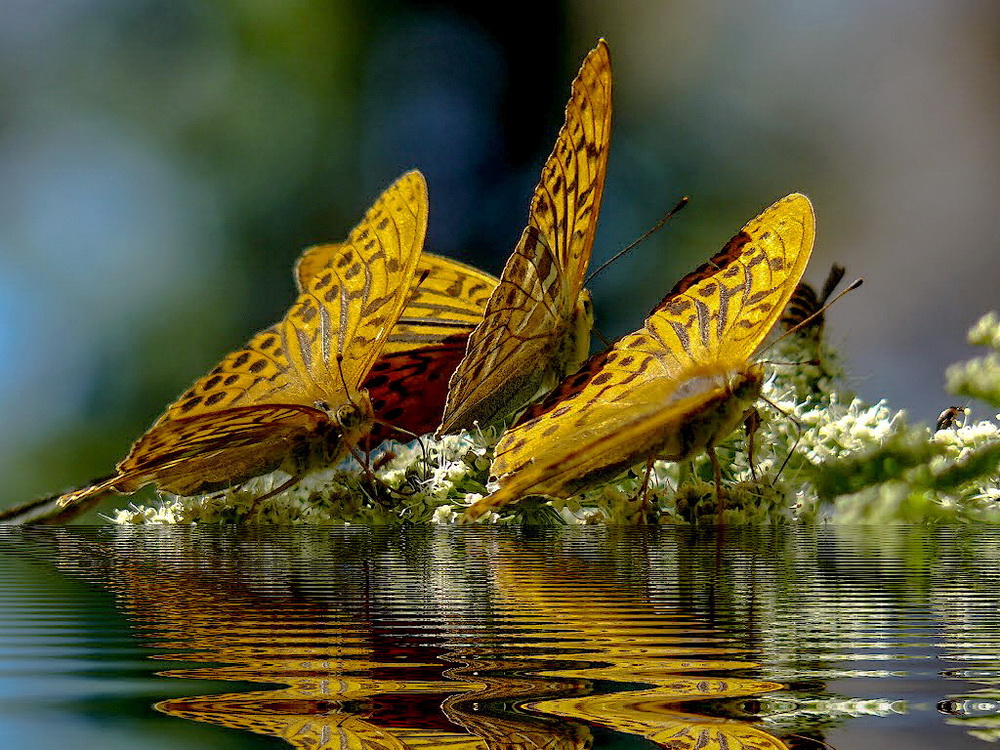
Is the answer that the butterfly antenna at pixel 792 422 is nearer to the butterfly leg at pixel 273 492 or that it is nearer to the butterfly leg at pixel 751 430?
the butterfly leg at pixel 751 430

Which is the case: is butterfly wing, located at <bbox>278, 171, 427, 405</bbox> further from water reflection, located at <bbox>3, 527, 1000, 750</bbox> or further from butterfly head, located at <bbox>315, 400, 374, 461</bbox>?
water reflection, located at <bbox>3, 527, 1000, 750</bbox>

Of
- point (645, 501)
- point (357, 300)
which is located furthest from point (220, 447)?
point (645, 501)

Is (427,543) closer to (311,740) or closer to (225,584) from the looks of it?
(225,584)

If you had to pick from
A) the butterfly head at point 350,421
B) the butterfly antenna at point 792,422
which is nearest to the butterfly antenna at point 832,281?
the butterfly antenna at point 792,422

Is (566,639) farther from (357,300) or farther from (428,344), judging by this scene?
(428,344)

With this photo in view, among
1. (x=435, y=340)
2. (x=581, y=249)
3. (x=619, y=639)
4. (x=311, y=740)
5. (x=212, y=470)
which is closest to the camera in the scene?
(x=311, y=740)

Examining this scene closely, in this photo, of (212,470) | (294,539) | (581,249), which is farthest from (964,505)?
(212,470)
